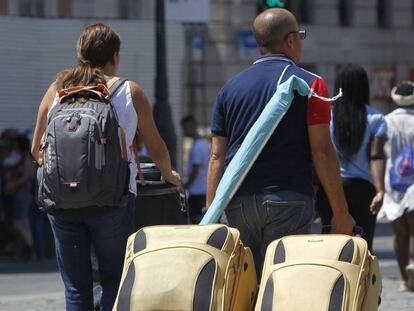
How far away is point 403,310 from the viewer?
374 inches

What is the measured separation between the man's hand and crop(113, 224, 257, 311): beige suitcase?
63 centimetres

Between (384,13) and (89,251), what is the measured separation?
29.7 meters

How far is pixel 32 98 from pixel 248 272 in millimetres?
15303

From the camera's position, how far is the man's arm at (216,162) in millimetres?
6438

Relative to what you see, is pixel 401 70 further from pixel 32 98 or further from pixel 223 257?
pixel 223 257

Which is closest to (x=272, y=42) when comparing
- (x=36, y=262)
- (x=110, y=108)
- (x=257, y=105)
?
(x=257, y=105)

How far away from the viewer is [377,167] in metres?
9.90

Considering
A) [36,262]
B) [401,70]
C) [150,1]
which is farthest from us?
[401,70]

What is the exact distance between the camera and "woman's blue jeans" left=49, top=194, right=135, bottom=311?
6.26 metres

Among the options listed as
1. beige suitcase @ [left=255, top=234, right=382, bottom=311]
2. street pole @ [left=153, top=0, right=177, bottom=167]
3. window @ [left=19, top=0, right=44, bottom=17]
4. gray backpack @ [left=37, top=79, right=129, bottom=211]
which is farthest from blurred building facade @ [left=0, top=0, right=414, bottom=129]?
beige suitcase @ [left=255, top=234, right=382, bottom=311]

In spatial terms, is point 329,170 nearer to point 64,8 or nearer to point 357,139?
point 357,139

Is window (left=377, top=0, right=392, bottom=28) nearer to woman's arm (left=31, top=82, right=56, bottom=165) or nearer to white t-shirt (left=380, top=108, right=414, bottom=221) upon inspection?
white t-shirt (left=380, top=108, right=414, bottom=221)

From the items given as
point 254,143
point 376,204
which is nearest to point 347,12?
point 376,204

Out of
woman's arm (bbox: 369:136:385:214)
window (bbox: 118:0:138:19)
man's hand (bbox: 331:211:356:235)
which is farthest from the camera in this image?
window (bbox: 118:0:138:19)
